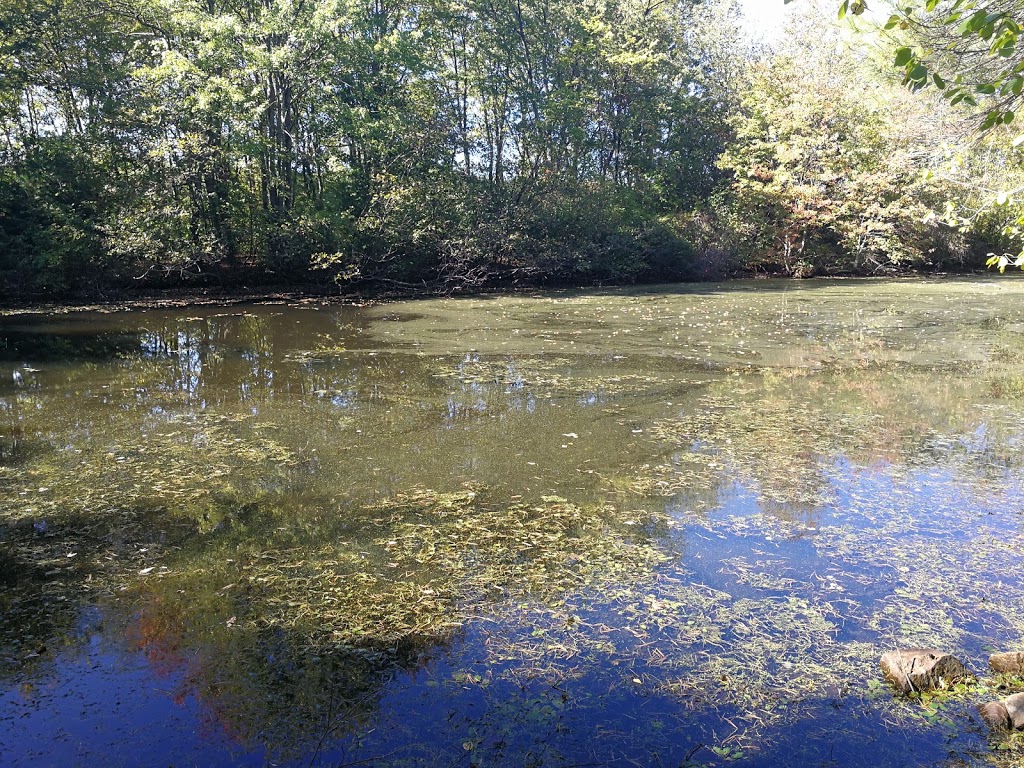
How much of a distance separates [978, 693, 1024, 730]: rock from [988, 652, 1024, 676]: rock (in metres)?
0.22

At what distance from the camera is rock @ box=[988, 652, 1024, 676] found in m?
2.57

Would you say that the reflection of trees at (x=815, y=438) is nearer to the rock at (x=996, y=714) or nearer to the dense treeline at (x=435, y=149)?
the rock at (x=996, y=714)

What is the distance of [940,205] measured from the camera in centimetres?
2212

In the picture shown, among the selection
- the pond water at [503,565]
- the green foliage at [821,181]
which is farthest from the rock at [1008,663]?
the green foliage at [821,181]

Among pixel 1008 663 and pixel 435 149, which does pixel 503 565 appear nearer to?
pixel 1008 663

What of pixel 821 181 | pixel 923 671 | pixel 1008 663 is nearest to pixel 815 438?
pixel 1008 663

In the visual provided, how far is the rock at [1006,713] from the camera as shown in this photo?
231 cm

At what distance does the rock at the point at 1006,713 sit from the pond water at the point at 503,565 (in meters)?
0.07

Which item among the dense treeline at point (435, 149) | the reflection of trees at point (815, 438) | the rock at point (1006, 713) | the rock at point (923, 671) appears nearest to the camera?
the rock at point (1006, 713)

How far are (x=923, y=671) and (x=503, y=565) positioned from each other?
179cm

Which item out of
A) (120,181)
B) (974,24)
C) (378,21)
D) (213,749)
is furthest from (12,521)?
(378,21)

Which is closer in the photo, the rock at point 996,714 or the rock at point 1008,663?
the rock at point 996,714

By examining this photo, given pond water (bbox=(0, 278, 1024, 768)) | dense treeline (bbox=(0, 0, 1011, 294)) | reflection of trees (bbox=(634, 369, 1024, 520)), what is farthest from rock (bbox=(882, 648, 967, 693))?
dense treeline (bbox=(0, 0, 1011, 294))

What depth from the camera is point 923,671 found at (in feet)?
8.35
